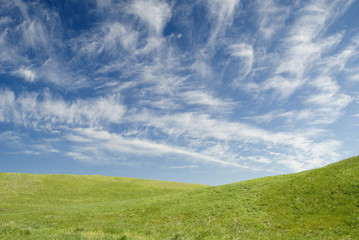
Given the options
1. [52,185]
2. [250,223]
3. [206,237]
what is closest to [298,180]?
[250,223]

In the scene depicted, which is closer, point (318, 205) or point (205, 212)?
point (318, 205)

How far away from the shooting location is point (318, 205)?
86.4 feet

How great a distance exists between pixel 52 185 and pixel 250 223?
71357mm

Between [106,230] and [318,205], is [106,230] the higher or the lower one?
the lower one

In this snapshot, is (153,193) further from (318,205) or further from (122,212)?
(318,205)

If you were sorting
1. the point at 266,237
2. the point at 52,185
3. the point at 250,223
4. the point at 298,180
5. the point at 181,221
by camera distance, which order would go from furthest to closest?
the point at 52,185 → the point at 298,180 → the point at 181,221 → the point at 250,223 → the point at 266,237

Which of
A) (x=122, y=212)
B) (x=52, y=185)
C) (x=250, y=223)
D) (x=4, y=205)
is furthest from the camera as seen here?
(x=52, y=185)

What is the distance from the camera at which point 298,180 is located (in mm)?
35656

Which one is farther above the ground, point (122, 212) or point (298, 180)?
point (298, 180)

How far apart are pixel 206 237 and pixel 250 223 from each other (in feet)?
31.3

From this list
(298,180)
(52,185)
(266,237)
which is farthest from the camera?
(52,185)

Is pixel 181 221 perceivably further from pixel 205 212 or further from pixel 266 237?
pixel 266 237

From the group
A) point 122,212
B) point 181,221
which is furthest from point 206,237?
point 122,212

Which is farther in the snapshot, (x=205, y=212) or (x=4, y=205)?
(x=4, y=205)
